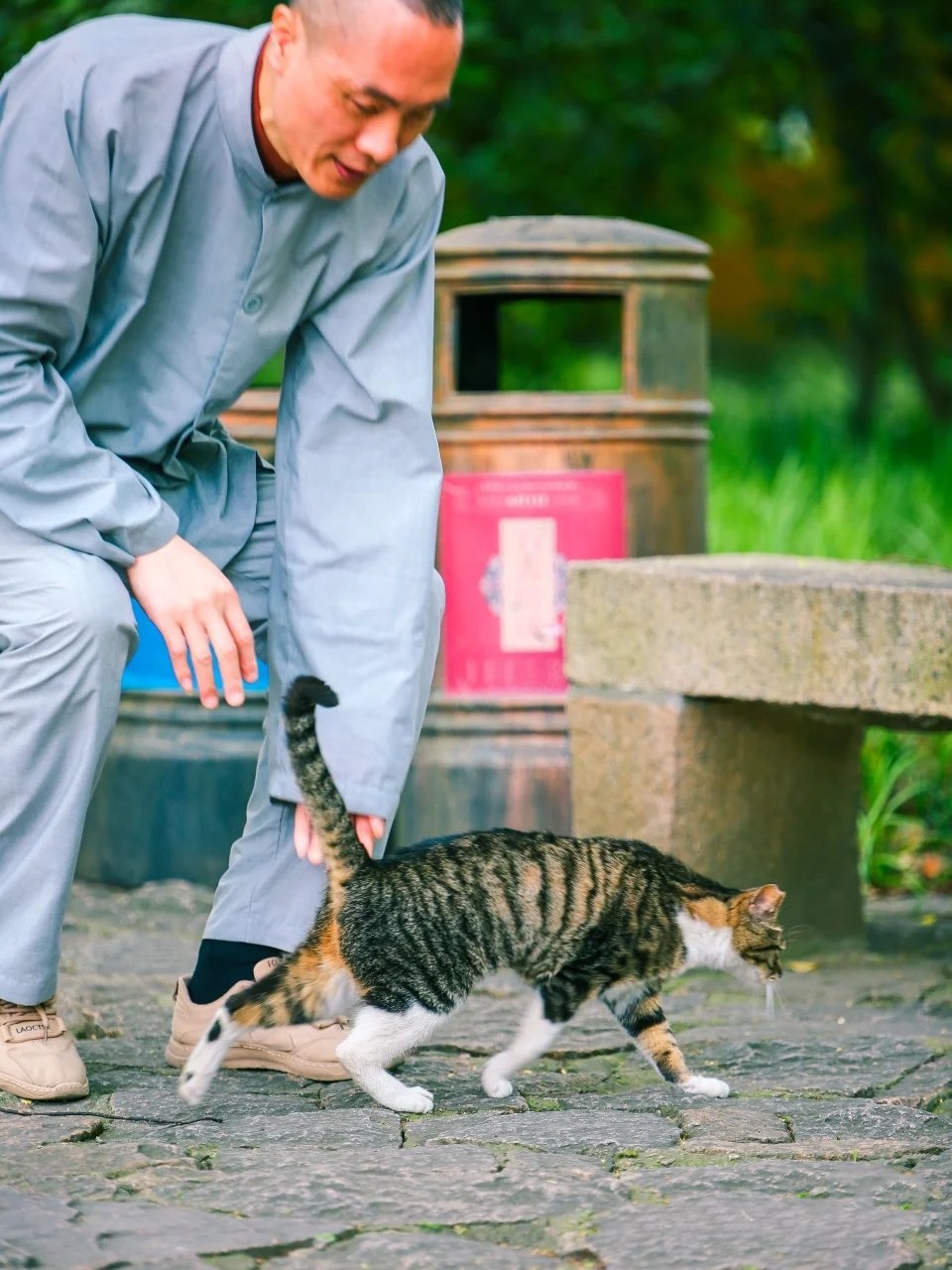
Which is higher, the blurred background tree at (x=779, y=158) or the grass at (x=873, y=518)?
the blurred background tree at (x=779, y=158)

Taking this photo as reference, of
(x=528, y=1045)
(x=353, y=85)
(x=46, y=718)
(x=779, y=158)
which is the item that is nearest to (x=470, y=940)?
(x=528, y=1045)

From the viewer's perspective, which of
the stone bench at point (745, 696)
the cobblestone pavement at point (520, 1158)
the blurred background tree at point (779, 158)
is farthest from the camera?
the blurred background tree at point (779, 158)

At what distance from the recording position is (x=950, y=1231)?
2.22 m

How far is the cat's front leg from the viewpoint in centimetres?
285

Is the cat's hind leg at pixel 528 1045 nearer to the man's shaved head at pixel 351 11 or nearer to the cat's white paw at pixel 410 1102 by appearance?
the cat's white paw at pixel 410 1102

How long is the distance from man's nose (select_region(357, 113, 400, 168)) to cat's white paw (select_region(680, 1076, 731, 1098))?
1436 millimetres

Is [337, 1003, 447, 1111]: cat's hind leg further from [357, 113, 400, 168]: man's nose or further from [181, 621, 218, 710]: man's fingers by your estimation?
[357, 113, 400, 168]: man's nose

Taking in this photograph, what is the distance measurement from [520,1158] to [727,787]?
1500 mm

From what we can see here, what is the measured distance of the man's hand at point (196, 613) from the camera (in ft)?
8.57

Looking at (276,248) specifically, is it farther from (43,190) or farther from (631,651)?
(631,651)

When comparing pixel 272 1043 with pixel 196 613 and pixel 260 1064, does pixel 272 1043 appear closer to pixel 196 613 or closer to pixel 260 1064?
pixel 260 1064

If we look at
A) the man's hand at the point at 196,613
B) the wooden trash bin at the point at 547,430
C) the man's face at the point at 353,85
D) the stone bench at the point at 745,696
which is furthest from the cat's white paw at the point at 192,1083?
the wooden trash bin at the point at 547,430

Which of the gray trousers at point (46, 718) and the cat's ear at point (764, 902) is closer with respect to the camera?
the gray trousers at point (46, 718)

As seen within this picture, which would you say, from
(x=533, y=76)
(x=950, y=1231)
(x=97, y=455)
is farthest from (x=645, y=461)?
(x=533, y=76)
